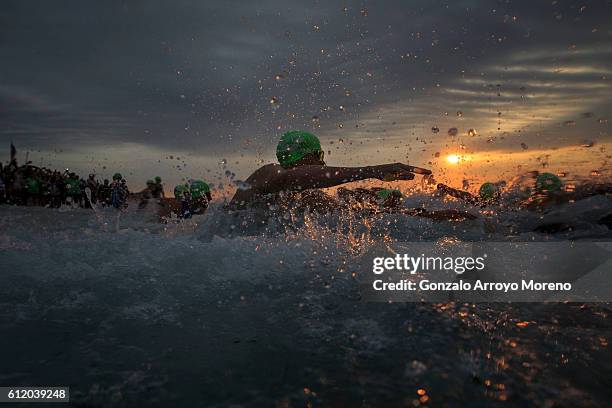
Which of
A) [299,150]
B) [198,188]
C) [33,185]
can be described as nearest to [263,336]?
[299,150]

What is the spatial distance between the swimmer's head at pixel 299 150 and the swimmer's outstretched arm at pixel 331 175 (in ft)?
4.33

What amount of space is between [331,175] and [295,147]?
90.0 inches

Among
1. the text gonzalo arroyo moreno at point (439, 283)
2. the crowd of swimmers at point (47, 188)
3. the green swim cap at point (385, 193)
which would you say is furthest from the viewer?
the crowd of swimmers at point (47, 188)

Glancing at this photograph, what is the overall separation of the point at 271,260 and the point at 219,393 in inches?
107

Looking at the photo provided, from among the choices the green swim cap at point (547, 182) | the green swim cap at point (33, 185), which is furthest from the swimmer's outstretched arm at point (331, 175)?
the green swim cap at point (33, 185)

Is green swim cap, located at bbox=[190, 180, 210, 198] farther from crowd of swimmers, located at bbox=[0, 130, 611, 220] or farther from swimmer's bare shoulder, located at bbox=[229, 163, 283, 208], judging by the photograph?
swimmer's bare shoulder, located at bbox=[229, 163, 283, 208]

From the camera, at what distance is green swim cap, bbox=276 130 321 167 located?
7609 mm

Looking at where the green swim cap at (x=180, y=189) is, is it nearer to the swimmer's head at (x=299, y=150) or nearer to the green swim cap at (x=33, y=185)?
the swimmer's head at (x=299, y=150)

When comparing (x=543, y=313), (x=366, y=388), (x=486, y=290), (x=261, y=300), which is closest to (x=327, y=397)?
(x=366, y=388)

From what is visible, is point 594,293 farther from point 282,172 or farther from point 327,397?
point 282,172

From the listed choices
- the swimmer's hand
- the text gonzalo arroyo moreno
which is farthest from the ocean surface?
the swimmer's hand

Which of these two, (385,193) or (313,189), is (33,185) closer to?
(385,193)

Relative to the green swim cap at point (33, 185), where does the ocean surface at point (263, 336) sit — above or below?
below

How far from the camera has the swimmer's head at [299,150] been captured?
761cm
